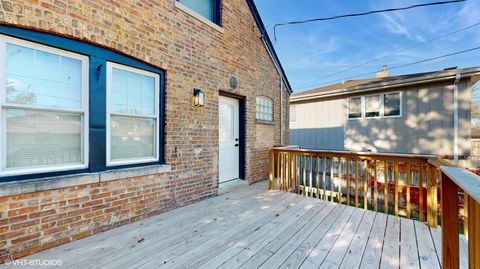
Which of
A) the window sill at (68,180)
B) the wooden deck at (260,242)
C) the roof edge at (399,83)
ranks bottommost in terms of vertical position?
the wooden deck at (260,242)

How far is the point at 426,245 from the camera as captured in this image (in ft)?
7.80

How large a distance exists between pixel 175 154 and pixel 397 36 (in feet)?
47.5

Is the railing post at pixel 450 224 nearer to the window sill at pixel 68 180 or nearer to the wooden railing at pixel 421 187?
the wooden railing at pixel 421 187

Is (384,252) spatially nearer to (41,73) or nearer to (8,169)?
(8,169)

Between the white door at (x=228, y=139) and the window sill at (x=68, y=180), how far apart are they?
178cm

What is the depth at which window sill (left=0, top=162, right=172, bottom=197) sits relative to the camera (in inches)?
80.9

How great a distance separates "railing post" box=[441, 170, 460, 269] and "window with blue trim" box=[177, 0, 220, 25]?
15.0 feet

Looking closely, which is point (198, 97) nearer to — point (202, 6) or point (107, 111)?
point (107, 111)

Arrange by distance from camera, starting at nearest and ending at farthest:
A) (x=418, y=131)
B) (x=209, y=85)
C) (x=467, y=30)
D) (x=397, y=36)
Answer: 1. (x=209, y=85)
2. (x=418, y=131)
3. (x=467, y=30)
4. (x=397, y=36)

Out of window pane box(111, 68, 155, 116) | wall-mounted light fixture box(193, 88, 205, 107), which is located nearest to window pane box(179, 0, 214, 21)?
wall-mounted light fixture box(193, 88, 205, 107)

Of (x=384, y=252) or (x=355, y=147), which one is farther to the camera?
(x=355, y=147)

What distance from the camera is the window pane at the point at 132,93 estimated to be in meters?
2.94

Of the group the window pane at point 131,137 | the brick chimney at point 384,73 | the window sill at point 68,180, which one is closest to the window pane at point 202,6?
the window pane at point 131,137

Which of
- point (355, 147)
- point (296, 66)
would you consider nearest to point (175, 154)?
point (355, 147)
